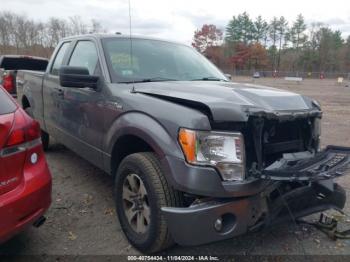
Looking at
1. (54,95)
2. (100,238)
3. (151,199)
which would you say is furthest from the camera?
(54,95)

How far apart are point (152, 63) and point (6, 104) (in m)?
1.75

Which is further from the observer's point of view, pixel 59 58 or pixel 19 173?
pixel 59 58

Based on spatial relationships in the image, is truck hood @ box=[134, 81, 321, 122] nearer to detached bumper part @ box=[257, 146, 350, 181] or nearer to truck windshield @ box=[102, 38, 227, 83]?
detached bumper part @ box=[257, 146, 350, 181]

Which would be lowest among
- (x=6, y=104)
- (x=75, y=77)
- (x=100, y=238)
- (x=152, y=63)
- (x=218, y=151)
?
(x=100, y=238)

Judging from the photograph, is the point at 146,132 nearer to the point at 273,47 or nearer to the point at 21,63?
the point at 21,63

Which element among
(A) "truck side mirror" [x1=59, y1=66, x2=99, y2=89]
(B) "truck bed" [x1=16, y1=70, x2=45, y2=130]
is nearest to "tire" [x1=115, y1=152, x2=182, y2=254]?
(A) "truck side mirror" [x1=59, y1=66, x2=99, y2=89]

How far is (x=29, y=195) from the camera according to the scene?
273cm

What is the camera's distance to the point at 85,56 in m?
4.50

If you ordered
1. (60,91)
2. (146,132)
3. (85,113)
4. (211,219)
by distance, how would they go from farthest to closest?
(60,91), (85,113), (146,132), (211,219)

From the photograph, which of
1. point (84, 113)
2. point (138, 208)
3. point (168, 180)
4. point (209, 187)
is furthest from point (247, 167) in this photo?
point (84, 113)

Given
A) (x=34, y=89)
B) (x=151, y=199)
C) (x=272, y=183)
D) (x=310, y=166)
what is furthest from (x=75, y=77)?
(x=34, y=89)

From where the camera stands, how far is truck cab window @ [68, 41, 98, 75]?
4.17 meters

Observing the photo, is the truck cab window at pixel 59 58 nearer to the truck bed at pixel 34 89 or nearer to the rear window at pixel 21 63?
the truck bed at pixel 34 89

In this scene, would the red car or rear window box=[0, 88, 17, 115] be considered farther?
rear window box=[0, 88, 17, 115]
